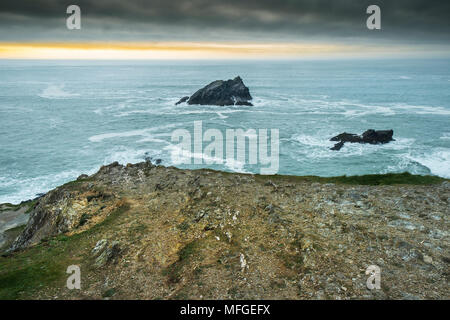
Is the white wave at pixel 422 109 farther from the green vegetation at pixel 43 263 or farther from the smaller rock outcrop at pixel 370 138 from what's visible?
the green vegetation at pixel 43 263

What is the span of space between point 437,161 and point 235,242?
58727 millimetres

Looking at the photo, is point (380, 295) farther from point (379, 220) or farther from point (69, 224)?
point (69, 224)

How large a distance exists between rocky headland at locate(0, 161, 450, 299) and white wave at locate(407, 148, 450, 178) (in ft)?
107

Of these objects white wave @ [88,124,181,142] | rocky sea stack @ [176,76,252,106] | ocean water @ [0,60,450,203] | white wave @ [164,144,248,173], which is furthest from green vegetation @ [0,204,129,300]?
rocky sea stack @ [176,76,252,106]

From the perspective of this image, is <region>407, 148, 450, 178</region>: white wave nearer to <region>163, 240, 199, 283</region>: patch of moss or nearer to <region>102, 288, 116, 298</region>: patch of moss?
<region>163, 240, 199, 283</region>: patch of moss

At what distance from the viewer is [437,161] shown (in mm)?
56906

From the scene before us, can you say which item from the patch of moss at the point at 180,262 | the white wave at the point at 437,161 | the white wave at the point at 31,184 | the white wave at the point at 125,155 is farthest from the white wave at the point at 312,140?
the patch of moss at the point at 180,262

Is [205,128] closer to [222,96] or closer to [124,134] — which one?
[124,134]

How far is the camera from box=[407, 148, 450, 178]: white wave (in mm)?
52188

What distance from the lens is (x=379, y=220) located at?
20281 millimetres

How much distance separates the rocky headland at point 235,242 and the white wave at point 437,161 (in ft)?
107

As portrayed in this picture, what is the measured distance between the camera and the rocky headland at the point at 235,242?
48.2 ft

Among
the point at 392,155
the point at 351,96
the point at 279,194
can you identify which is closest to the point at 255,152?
the point at 392,155

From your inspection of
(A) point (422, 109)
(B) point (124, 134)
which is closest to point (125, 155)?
(B) point (124, 134)
